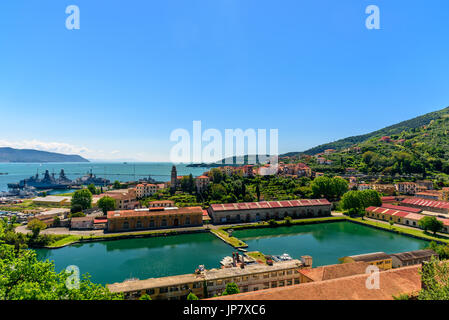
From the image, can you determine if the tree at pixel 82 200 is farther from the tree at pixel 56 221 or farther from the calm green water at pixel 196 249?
the calm green water at pixel 196 249

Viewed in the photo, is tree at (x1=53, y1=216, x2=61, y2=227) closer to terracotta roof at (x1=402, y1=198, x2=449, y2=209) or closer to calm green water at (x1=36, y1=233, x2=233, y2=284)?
calm green water at (x1=36, y1=233, x2=233, y2=284)

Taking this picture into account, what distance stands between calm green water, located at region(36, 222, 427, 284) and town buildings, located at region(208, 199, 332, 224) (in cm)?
302

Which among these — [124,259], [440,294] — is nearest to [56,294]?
[440,294]

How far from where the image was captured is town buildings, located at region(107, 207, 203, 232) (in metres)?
23.1

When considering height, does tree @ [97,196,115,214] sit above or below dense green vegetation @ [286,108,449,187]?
below

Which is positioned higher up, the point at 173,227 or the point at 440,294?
the point at 440,294

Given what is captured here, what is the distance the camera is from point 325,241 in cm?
2122

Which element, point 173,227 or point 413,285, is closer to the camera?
point 413,285

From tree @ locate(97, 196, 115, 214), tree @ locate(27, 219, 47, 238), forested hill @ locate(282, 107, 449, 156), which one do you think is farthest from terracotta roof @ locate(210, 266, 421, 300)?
forested hill @ locate(282, 107, 449, 156)

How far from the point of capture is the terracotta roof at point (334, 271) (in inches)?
400
